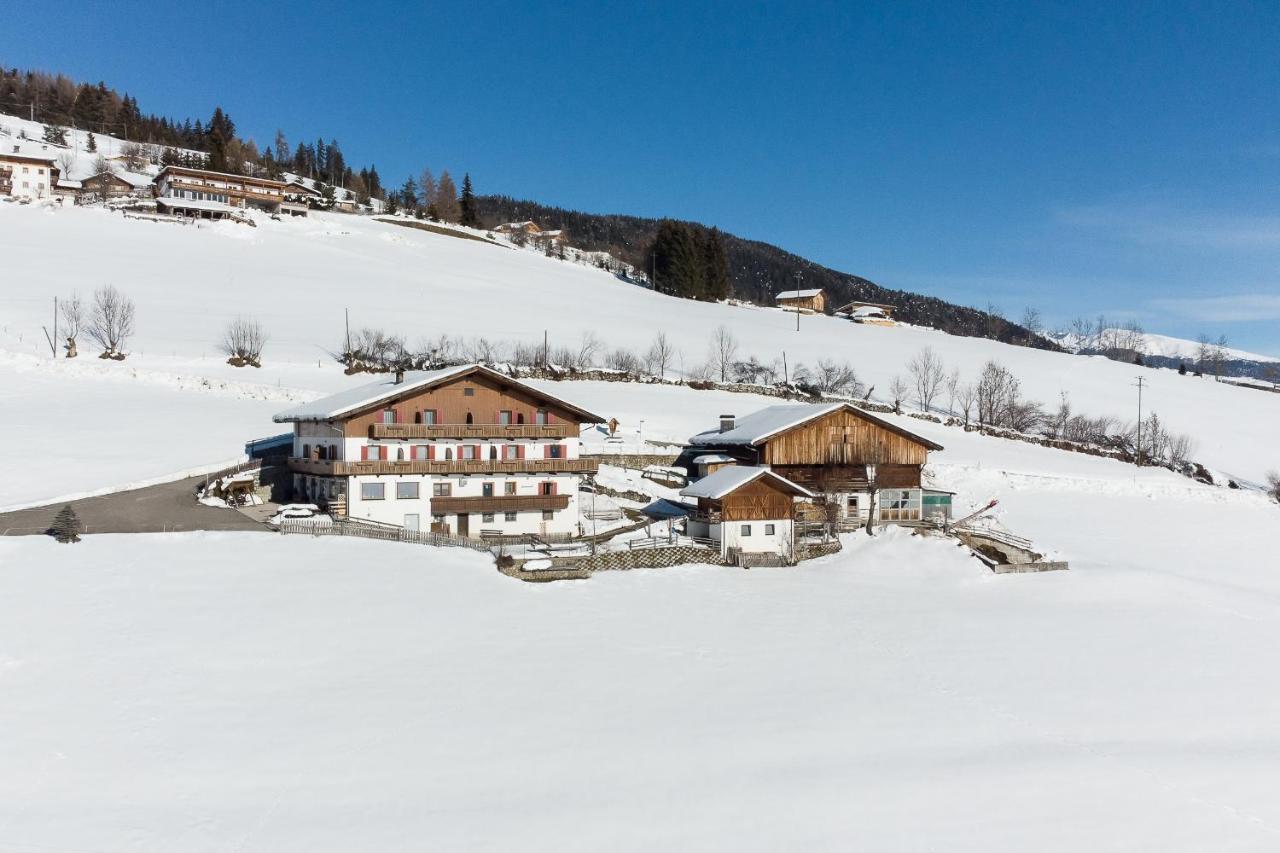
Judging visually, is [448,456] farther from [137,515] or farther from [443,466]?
Result: [137,515]

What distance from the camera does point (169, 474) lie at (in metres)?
43.9

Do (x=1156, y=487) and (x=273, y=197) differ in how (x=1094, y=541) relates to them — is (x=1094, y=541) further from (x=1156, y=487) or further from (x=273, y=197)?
(x=273, y=197)

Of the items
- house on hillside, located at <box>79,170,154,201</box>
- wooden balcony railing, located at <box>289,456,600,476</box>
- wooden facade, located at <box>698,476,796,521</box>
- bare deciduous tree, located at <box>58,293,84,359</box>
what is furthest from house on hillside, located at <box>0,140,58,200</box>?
wooden facade, located at <box>698,476,796,521</box>

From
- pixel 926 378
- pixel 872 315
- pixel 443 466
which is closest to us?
pixel 443 466

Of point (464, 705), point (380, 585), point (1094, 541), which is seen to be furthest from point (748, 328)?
point (464, 705)

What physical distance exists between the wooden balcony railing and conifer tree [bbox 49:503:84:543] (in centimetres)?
1031

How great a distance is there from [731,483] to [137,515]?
87.8 ft

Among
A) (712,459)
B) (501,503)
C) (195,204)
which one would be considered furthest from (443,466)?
(195,204)

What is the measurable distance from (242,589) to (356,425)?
13.2 metres

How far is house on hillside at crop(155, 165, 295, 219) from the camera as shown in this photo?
122938 millimetres

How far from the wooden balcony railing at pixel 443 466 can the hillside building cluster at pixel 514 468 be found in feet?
0.18

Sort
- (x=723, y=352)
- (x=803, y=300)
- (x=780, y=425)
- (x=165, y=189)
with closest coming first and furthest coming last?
(x=780, y=425), (x=723, y=352), (x=165, y=189), (x=803, y=300)

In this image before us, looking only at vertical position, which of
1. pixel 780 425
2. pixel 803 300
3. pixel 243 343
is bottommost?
pixel 780 425

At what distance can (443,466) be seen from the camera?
134ft
